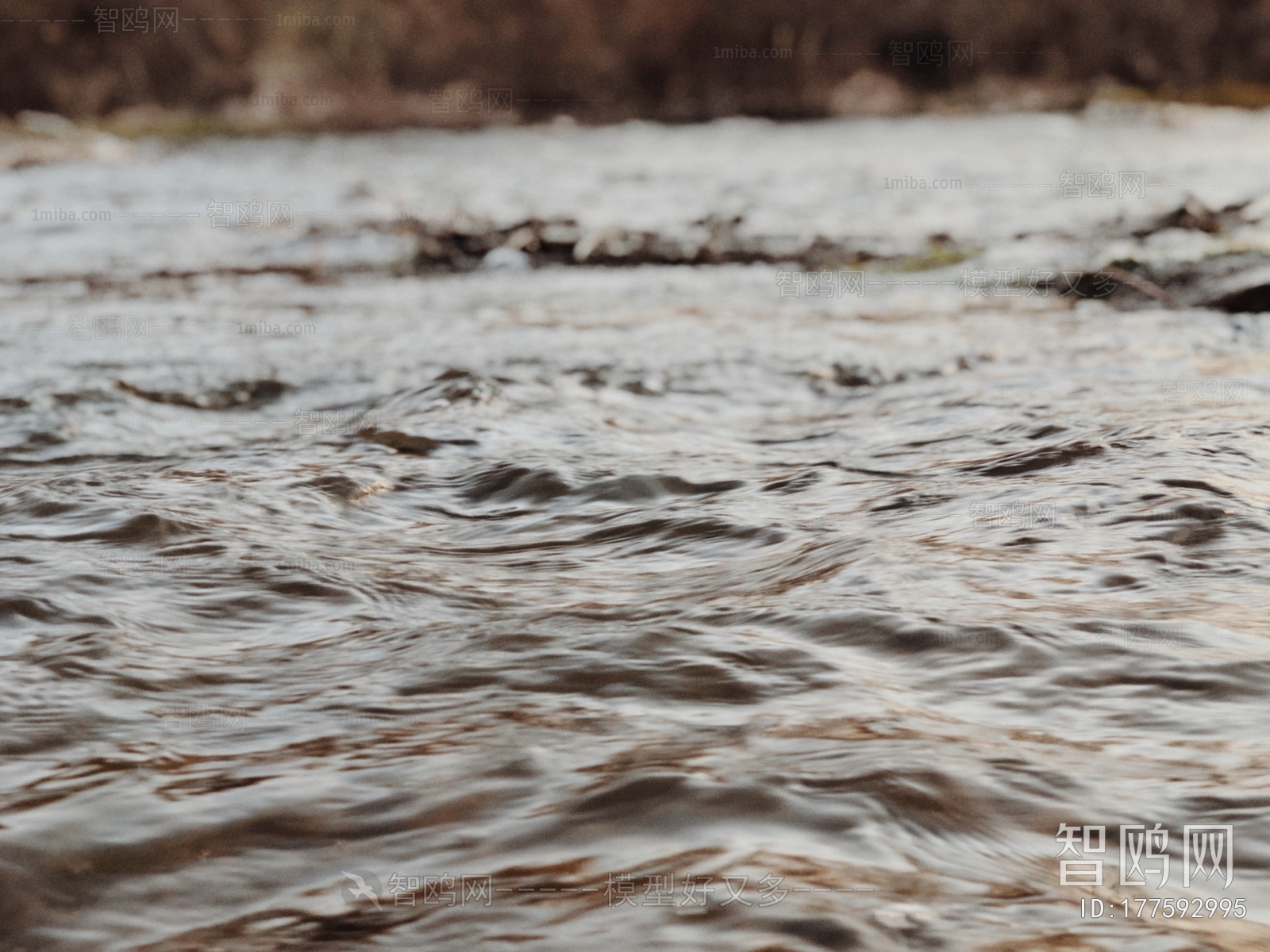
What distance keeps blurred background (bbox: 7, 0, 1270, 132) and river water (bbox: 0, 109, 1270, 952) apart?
2620 centimetres

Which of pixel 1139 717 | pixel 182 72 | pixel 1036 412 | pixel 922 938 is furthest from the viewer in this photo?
pixel 182 72

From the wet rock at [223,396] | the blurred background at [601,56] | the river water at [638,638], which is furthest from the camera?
the blurred background at [601,56]

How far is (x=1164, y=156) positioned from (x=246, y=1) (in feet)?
83.1

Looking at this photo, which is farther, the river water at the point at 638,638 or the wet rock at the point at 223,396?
A: the wet rock at the point at 223,396

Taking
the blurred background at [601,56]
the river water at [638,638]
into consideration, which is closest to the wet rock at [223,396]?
the river water at [638,638]

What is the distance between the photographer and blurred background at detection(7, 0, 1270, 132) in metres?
30.8

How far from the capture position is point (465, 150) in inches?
778

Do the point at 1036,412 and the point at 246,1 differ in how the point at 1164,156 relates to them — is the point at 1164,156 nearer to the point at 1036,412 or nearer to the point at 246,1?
the point at 1036,412

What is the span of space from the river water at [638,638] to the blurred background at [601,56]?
2620 cm

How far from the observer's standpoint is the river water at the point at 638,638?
145 cm

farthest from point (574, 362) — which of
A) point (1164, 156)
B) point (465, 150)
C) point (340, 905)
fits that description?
point (465, 150)

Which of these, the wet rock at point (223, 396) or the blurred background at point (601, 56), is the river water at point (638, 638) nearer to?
the wet rock at point (223, 396)

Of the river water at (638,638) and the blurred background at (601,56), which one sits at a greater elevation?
the blurred background at (601,56)

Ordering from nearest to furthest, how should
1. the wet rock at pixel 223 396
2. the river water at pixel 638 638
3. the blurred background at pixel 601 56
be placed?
the river water at pixel 638 638, the wet rock at pixel 223 396, the blurred background at pixel 601 56
